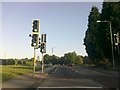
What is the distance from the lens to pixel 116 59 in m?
58.7

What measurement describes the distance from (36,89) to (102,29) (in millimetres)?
44116

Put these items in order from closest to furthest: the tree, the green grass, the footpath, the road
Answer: the footpath < the road < the green grass < the tree

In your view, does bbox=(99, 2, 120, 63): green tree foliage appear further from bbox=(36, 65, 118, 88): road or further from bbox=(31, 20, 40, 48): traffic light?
bbox=(31, 20, 40, 48): traffic light

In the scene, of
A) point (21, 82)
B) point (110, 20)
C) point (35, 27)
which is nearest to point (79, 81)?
point (21, 82)

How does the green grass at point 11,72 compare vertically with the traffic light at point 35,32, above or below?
below

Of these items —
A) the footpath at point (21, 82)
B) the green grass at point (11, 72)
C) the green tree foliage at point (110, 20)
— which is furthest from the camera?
the green tree foliage at point (110, 20)

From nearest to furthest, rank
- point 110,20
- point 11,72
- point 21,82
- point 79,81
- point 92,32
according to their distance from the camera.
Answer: point 21,82 < point 79,81 < point 11,72 < point 110,20 < point 92,32

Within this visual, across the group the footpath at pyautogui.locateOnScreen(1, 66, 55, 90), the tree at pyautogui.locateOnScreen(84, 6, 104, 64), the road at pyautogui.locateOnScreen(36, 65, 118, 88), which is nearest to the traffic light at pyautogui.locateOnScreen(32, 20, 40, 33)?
the footpath at pyautogui.locateOnScreen(1, 66, 55, 90)

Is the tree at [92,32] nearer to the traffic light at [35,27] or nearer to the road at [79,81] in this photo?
the road at [79,81]

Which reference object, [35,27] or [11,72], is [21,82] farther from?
[11,72]

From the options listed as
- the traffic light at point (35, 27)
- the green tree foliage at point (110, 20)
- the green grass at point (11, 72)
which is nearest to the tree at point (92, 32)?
the green tree foliage at point (110, 20)

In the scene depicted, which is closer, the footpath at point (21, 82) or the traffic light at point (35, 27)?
the footpath at point (21, 82)

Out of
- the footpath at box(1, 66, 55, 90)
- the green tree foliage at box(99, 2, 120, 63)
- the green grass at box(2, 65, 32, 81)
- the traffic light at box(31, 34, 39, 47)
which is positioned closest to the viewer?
the footpath at box(1, 66, 55, 90)

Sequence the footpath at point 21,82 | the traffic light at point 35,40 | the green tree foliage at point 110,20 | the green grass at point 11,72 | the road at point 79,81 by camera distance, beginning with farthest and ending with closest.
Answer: the green tree foliage at point 110,20
the green grass at point 11,72
the traffic light at point 35,40
the road at point 79,81
the footpath at point 21,82
